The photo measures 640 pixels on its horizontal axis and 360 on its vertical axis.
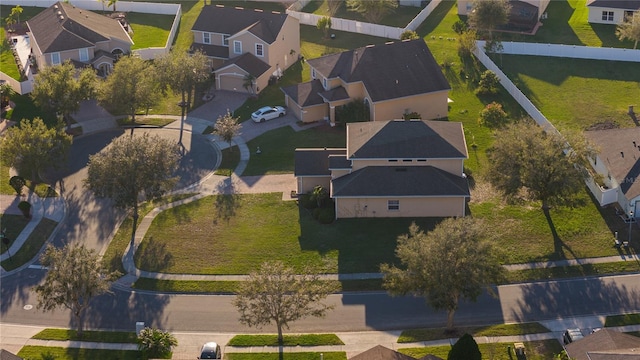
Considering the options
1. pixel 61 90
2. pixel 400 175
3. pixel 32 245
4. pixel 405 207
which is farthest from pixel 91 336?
pixel 61 90

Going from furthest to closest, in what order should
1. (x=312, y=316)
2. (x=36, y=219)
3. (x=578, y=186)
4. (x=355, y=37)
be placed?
1. (x=355, y=37)
2. (x=36, y=219)
3. (x=578, y=186)
4. (x=312, y=316)

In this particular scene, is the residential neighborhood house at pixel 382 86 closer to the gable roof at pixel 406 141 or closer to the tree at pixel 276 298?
the gable roof at pixel 406 141

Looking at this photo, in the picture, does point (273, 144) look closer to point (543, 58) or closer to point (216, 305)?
point (216, 305)

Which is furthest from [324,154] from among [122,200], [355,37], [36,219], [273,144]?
[355,37]

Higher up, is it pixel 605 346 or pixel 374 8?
pixel 374 8

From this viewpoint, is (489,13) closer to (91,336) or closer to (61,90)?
(61,90)
